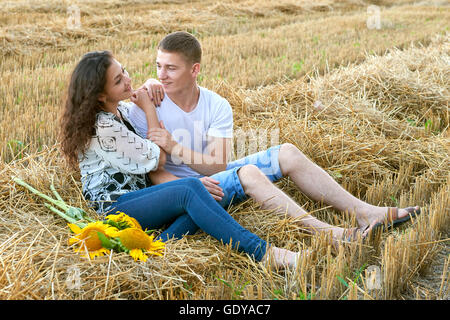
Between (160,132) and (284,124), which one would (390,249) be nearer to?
(160,132)

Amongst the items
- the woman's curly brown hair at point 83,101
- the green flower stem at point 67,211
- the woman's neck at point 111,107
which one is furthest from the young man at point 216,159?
the green flower stem at point 67,211

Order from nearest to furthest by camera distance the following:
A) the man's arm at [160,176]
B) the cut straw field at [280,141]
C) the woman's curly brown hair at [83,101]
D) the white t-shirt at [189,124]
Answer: the cut straw field at [280,141], the woman's curly brown hair at [83,101], the man's arm at [160,176], the white t-shirt at [189,124]

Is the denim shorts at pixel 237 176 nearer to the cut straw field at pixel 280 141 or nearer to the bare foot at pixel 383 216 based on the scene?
the cut straw field at pixel 280 141

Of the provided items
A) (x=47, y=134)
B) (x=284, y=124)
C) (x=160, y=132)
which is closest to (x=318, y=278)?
(x=160, y=132)

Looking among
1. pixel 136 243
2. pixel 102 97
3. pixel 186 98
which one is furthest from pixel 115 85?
pixel 136 243

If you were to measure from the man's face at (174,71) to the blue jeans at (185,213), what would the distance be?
2.48ft

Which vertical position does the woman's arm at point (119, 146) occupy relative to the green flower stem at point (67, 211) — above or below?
above

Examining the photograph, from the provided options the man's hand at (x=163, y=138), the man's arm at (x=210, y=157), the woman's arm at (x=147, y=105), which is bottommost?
the man's arm at (x=210, y=157)

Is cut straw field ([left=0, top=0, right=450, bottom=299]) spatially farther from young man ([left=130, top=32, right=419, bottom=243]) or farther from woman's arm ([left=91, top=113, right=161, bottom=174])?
woman's arm ([left=91, top=113, right=161, bottom=174])

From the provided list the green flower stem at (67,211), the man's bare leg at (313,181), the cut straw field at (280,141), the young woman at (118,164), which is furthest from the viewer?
the man's bare leg at (313,181)

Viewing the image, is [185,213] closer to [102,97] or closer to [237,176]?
[237,176]

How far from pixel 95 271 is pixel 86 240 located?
21 cm

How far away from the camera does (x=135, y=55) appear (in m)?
8.04

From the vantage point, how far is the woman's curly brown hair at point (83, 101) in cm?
292
